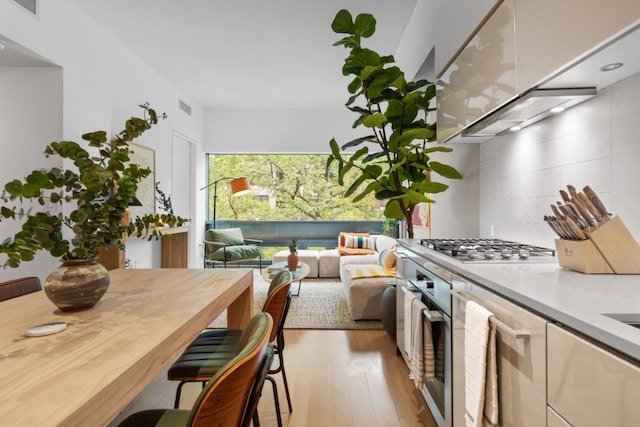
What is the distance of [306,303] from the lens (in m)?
4.48

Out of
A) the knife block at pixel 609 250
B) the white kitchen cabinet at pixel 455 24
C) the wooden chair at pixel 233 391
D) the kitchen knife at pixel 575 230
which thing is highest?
the white kitchen cabinet at pixel 455 24

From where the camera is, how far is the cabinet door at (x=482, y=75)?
1573 mm

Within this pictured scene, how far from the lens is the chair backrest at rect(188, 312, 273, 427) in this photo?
787 mm

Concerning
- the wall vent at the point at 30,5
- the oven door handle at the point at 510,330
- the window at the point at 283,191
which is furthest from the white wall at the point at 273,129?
the oven door handle at the point at 510,330

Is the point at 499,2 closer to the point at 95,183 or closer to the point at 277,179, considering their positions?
the point at 95,183

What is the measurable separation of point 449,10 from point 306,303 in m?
3.36

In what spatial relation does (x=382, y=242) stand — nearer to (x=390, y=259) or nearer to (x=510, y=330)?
(x=390, y=259)

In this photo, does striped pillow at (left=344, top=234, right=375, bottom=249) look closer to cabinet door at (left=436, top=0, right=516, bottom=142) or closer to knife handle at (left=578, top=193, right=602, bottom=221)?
cabinet door at (left=436, top=0, right=516, bottom=142)

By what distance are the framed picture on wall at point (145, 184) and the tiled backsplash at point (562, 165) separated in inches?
151

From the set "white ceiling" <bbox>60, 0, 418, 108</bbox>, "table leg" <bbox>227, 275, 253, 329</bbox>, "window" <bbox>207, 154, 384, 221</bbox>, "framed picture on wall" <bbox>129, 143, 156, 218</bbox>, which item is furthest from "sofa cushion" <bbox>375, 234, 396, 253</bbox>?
"table leg" <bbox>227, 275, 253, 329</bbox>

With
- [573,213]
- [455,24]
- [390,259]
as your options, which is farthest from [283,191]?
[573,213]

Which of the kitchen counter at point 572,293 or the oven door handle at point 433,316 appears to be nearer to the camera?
the kitchen counter at point 572,293

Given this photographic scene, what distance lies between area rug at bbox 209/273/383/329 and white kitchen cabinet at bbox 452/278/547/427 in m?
2.52

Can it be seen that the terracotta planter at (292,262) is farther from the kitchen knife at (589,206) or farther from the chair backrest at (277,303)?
the kitchen knife at (589,206)
